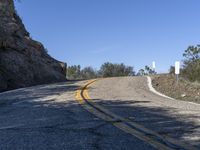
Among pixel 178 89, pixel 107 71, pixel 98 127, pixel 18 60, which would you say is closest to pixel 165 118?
pixel 98 127

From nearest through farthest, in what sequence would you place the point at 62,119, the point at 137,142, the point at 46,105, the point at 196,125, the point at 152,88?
the point at 137,142 → the point at 196,125 → the point at 62,119 → the point at 46,105 → the point at 152,88

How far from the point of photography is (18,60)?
29.6 metres

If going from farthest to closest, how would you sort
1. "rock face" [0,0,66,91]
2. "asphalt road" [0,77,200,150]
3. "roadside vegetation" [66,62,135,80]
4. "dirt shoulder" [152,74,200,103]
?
"roadside vegetation" [66,62,135,80] < "rock face" [0,0,66,91] < "dirt shoulder" [152,74,200,103] < "asphalt road" [0,77,200,150]

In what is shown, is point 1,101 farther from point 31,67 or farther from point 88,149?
point 31,67

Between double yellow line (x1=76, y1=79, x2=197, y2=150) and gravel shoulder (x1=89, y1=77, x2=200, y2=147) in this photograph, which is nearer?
double yellow line (x1=76, y1=79, x2=197, y2=150)

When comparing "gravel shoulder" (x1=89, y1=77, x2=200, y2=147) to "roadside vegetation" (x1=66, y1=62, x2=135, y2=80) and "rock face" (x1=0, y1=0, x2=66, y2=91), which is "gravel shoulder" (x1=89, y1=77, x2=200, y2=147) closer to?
"rock face" (x1=0, y1=0, x2=66, y2=91)

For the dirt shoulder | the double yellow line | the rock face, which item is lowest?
the double yellow line

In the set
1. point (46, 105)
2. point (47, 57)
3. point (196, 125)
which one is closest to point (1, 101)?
point (46, 105)

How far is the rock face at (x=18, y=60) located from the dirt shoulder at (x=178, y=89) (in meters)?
8.03

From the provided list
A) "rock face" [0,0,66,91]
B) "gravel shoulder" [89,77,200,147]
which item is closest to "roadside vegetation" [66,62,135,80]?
"rock face" [0,0,66,91]

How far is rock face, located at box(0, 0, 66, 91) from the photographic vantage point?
27.7 m

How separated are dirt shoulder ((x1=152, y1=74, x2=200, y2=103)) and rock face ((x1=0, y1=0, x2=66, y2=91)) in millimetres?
8033

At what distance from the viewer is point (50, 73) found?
32.8 metres

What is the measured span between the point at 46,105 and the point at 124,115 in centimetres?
353
